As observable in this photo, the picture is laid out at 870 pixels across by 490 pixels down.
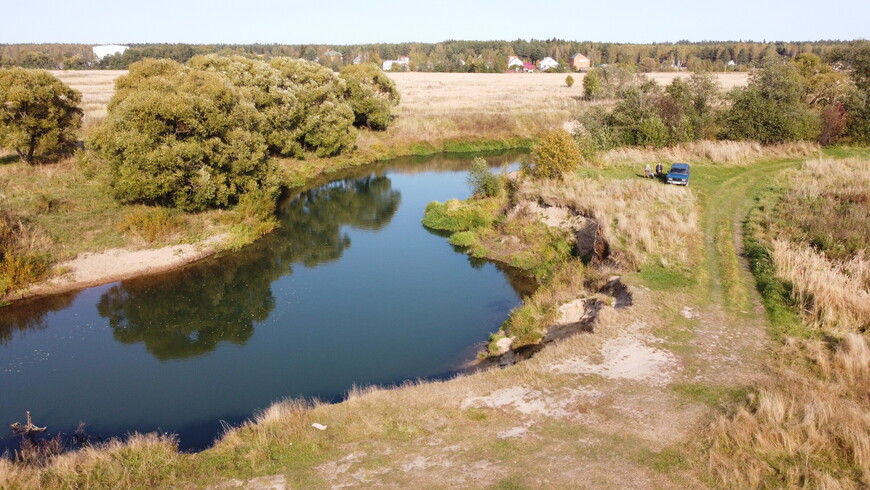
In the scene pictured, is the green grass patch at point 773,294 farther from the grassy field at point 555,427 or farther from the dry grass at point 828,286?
the grassy field at point 555,427

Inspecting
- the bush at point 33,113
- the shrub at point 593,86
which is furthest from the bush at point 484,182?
the shrub at point 593,86

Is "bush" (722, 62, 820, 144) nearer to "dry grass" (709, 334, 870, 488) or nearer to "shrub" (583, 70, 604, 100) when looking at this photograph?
"dry grass" (709, 334, 870, 488)

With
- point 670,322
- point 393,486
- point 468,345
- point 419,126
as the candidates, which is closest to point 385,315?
point 468,345

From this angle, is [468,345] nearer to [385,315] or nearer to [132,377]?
[385,315]

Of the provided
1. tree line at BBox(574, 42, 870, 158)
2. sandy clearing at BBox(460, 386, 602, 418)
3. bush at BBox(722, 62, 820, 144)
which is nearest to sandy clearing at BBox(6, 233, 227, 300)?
sandy clearing at BBox(460, 386, 602, 418)

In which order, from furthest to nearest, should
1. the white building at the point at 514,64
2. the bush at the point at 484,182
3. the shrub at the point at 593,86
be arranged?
the white building at the point at 514,64 → the shrub at the point at 593,86 → the bush at the point at 484,182

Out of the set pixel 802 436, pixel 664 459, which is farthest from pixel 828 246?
pixel 664 459

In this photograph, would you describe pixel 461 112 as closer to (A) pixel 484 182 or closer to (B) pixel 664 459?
(A) pixel 484 182
